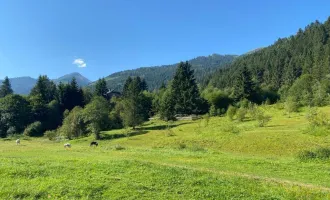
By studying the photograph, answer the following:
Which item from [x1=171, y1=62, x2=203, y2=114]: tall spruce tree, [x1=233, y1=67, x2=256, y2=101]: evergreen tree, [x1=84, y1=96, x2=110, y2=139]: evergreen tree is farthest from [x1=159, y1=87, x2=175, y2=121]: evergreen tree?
[x1=233, y1=67, x2=256, y2=101]: evergreen tree

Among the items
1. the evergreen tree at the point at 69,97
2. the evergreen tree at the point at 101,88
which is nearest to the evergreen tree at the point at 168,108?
the evergreen tree at the point at 69,97

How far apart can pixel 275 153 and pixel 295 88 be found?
5585 cm

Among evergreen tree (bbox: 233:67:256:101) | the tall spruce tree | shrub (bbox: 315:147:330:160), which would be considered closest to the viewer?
shrub (bbox: 315:147:330:160)

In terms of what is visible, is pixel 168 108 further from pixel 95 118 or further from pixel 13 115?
pixel 13 115

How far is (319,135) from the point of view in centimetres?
2917

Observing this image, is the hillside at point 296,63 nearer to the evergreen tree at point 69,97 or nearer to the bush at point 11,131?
the evergreen tree at point 69,97

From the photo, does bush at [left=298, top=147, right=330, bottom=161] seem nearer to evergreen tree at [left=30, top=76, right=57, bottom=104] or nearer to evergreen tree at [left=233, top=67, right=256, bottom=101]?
evergreen tree at [left=233, top=67, right=256, bottom=101]

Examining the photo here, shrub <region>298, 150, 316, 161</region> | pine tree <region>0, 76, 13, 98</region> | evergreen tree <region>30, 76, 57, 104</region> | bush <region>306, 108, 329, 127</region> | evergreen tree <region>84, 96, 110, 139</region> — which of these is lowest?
shrub <region>298, 150, 316, 161</region>

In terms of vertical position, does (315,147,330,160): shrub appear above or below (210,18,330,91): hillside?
below

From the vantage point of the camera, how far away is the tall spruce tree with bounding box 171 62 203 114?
71.4 meters

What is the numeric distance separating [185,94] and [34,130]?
38892mm

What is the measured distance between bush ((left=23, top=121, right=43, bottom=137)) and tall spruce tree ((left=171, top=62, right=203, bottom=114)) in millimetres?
34823

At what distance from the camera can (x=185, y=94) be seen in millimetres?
72375

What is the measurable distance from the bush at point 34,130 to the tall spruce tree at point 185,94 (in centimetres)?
3482
